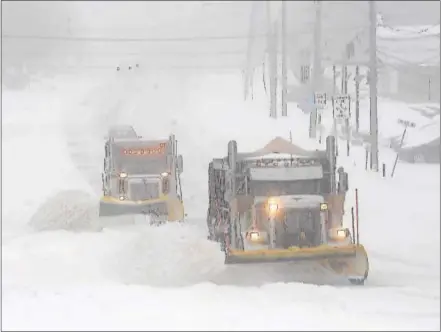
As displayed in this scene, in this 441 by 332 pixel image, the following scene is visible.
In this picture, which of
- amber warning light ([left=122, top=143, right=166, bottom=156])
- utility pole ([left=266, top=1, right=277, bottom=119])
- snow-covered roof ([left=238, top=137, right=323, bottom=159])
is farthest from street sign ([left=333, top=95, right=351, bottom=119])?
utility pole ([left=266, top=1, right=277, bottom=119])

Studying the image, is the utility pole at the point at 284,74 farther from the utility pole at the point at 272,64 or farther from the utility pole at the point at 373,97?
the utility pole at the point at 373,97

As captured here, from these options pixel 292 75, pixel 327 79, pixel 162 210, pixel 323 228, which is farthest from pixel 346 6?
pixel 323 228

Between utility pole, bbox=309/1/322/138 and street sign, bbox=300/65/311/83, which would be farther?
street sign, bbox=300/65/311/83

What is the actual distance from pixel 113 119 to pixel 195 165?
2079 cm

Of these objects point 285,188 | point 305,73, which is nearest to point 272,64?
point 305,73

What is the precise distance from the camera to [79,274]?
498 inches

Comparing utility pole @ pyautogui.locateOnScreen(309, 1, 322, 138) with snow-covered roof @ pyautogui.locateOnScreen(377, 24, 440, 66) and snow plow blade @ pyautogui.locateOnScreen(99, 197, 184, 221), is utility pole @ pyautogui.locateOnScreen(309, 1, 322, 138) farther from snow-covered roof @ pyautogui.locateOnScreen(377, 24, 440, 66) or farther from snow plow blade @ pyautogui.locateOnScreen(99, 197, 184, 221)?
snow plow blade @ pyautogui.locateOnScreen(99, 197, 184, 221)

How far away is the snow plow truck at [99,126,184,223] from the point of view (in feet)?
62.1

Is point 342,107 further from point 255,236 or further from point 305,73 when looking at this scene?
point 255,236

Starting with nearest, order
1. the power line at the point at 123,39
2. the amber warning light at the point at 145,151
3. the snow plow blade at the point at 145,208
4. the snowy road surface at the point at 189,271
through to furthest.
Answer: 1. the snowy road surface at the point at 189,271
2. the snow plow blade at the point at 145,208
3. the amber warning light at the point at 145,151
4. the power line at the point at 123,39

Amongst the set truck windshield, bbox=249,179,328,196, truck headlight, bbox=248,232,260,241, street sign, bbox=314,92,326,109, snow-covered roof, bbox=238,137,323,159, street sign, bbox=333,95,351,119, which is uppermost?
street sign, bbox=314,92,326,109

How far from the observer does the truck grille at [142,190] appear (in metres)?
19.4

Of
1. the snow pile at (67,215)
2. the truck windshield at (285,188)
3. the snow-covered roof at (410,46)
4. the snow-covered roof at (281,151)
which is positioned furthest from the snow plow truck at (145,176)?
the snow-covered roof at (410,46)

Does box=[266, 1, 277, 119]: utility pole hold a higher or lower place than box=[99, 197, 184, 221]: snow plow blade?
higher
